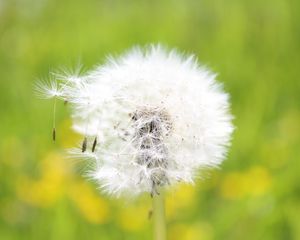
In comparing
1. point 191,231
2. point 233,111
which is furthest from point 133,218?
point 233,111

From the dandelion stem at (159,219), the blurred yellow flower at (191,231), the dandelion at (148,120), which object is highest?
the blurred yellow flower at (191,231)

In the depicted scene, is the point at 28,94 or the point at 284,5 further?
the point at 284,5

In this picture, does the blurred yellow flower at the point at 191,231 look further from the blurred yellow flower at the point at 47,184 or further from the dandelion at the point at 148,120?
the dandelion at the point at 148,120

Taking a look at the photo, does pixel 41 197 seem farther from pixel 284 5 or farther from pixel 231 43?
pixel 284 5

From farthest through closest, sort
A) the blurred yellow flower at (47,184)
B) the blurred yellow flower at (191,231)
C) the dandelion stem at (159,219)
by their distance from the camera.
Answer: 1. the blurred yellow flower at (47,184)
2. the blurred yellow flower at (191,231)
3. the dandelion stem at (159,219)

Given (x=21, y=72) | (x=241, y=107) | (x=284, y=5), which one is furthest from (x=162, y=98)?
(x=284, y=5)

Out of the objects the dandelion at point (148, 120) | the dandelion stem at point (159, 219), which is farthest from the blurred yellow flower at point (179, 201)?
the dandelion stem at point (159, 219)

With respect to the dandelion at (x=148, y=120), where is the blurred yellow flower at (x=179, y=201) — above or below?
above

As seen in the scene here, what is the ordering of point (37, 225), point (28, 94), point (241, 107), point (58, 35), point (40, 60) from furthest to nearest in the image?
point (58, 35)
point (40, 60)
point (28, 94)
point (241, 107)
point (37, 225)

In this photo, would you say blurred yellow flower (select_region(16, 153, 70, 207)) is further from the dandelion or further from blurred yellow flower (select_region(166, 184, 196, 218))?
the dandelion
